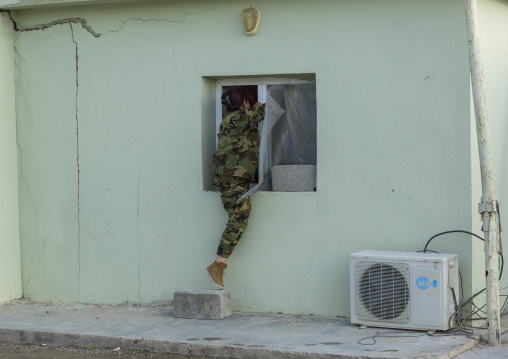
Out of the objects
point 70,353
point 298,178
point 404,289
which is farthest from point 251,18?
point 70,353

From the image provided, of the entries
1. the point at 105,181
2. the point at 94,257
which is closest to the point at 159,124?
the point at 105,181

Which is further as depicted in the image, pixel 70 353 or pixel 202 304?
pixel 202 304

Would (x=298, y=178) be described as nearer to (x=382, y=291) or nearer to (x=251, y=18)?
(x=382, y=291)

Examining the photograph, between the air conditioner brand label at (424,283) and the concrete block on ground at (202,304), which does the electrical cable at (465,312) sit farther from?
the concrete block on ground at (202,304)

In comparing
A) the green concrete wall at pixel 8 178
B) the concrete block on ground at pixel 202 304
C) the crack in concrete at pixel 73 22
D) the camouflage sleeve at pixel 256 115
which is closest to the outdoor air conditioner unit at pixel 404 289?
the concrete block on ground at pixel 202 304

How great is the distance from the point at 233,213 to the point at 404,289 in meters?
1.67

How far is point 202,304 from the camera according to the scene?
752 cm

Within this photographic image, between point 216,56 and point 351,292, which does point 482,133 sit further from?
point 216,56

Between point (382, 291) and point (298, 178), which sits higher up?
point (298, 178)

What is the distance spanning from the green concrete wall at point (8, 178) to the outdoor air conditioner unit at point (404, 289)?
351 centimetres

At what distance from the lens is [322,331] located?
275 inches

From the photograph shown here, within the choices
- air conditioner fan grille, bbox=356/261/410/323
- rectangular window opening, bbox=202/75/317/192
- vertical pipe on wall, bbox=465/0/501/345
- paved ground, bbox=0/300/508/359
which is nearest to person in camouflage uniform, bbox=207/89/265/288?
rectangular window opening, bbox=202/75/317/192

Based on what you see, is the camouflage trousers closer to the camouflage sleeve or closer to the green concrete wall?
the camouflage sleeve

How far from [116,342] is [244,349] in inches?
44.2
